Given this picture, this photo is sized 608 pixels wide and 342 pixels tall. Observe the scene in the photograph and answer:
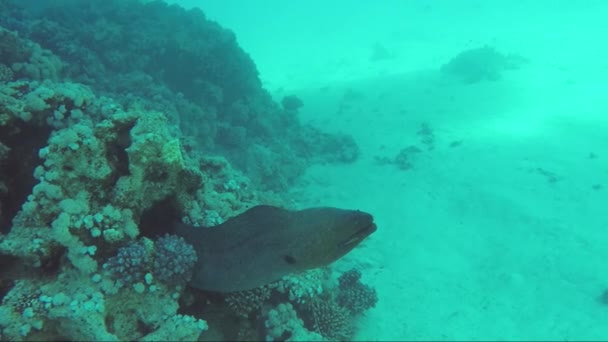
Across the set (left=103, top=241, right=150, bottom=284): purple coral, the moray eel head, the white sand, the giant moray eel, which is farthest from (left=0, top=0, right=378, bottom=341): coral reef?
the white sand

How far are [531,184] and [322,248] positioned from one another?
432 inches

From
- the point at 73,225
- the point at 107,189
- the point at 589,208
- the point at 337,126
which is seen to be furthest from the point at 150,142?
the point at 337,126

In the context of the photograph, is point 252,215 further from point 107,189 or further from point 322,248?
point 107,189

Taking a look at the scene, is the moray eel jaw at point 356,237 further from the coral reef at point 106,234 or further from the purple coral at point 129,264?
the purple coral at point 129,264

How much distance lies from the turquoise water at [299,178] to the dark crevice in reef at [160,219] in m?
0.02

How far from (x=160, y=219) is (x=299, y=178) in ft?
32.6

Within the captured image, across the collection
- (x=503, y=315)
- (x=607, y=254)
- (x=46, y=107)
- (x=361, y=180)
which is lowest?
(x=607, y=254)

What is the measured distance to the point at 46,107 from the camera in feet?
13.3

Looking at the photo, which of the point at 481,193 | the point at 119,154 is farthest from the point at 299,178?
the point at 119,154

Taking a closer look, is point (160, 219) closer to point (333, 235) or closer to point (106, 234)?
point (106, 234)

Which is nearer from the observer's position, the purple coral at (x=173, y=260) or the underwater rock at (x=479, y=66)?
the purple coral at (x=173, y=260)

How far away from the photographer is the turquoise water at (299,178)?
349cm

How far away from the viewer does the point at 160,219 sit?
13.7ft

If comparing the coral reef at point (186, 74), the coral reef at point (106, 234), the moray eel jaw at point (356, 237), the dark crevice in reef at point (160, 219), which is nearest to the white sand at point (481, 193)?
the coral reef at point (186, 74)
